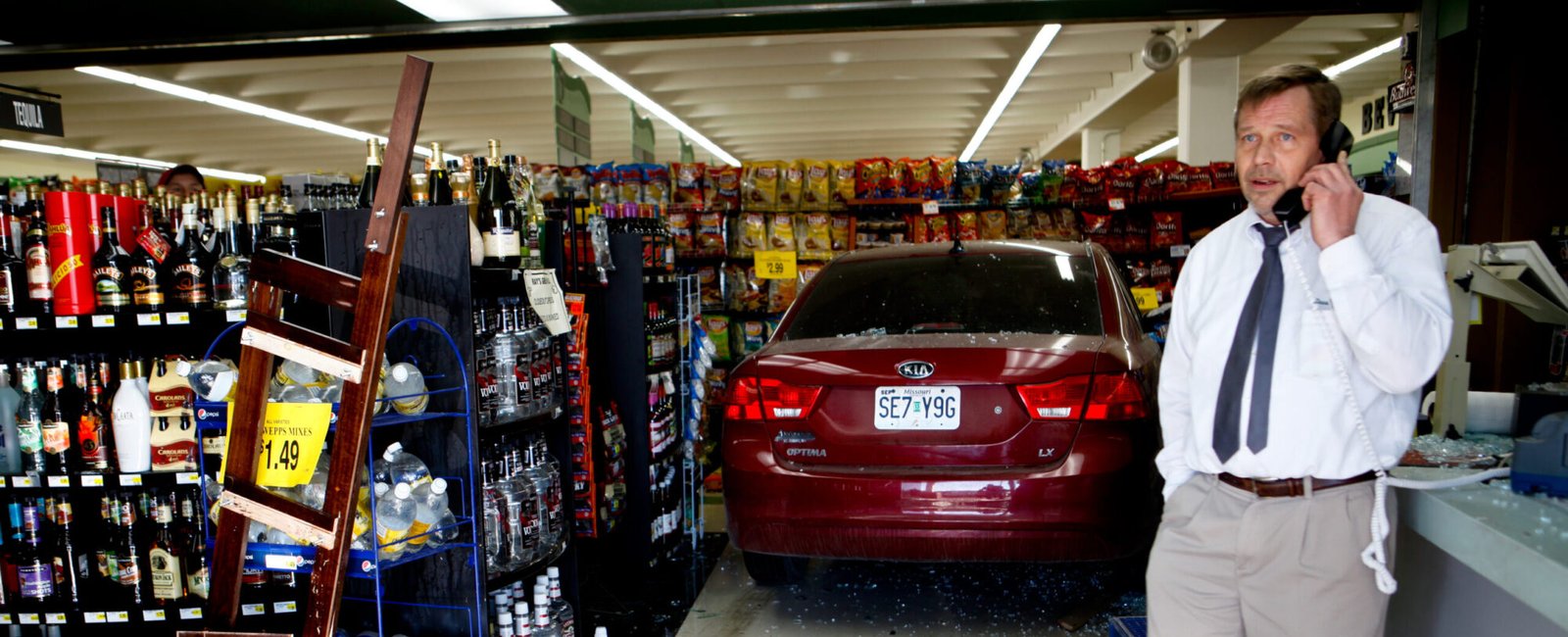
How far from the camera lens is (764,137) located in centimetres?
1523

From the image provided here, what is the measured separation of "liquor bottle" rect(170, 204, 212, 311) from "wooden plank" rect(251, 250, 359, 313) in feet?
3.02

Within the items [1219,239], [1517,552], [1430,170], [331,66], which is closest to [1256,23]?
[1430,170]

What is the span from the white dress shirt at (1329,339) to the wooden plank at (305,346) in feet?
5.30

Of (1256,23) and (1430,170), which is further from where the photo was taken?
(1256,23)

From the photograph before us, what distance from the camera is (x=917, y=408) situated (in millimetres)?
2662

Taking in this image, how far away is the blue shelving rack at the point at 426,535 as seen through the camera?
2.17 m

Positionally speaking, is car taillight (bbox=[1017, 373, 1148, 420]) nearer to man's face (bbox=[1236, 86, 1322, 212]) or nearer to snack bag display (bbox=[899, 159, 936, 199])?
man's face (bbox=[1236, 86, 1322, 212])

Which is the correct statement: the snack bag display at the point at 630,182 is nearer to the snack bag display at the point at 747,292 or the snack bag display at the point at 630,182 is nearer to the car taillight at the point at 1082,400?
the snack bag display at the point at 747,292

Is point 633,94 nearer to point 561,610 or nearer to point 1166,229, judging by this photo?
point 1166,229

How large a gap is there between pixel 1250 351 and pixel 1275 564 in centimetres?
34

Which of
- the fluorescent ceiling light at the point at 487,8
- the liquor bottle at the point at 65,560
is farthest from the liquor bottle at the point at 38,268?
the fluorescent ceiling light at the point at 487,8

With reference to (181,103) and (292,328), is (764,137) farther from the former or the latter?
(292,328)

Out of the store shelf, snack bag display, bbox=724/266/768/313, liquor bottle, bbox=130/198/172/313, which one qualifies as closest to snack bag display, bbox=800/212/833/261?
snack bag display, bbox=724/266/768/313

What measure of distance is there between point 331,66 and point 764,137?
7.27 meters
